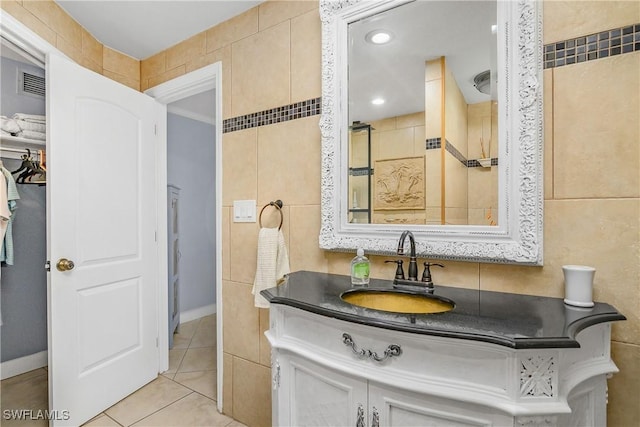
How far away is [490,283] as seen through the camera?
1222mm

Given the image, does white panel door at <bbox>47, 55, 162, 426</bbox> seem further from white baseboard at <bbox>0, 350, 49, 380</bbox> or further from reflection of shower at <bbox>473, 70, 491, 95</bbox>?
reflection of shower at <bbox>473, 70, 491, 95</bbox>

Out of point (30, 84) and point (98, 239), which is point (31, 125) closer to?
point (30, 84)

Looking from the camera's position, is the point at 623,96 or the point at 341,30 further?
the point at 341,30

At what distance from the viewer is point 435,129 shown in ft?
4.37

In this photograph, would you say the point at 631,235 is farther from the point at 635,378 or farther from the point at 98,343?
the point at 98,343

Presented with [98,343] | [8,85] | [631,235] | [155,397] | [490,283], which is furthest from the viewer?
[8,85]

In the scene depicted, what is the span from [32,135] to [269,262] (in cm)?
190

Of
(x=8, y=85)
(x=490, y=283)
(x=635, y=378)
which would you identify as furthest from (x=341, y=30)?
(x=8, y=85)

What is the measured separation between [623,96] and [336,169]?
102 centimetres

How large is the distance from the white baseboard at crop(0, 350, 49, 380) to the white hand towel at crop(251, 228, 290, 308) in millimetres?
2242

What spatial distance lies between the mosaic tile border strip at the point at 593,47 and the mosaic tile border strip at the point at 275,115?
3.10 ft

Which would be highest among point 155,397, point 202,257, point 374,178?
point 374,178

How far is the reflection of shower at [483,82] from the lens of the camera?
47.8 inches

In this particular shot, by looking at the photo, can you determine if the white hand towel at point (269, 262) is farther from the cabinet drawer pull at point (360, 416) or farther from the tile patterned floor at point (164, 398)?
the tile patterned floor at point (164, 398)
